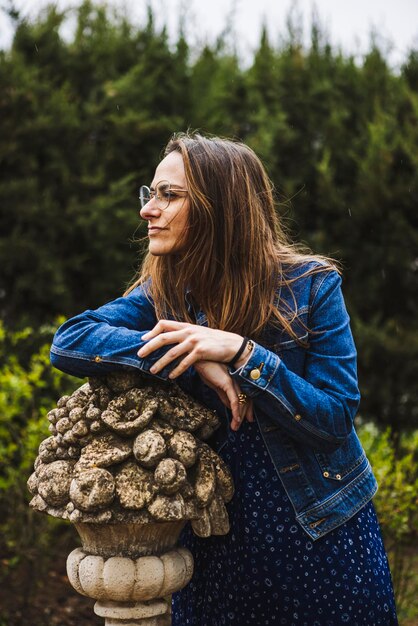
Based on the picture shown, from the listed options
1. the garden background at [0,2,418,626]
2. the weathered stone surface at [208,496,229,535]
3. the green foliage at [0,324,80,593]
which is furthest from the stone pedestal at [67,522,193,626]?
the garden background at [0,2,418,626]

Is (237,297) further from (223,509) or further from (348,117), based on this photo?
(348,117)

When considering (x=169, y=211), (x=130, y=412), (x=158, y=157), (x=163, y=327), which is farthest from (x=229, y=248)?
(x=158, y=157)

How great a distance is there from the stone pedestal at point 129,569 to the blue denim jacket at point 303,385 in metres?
0.36

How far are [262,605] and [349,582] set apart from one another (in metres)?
0.26

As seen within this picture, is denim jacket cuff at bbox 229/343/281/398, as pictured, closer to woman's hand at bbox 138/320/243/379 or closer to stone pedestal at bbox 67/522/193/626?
woman's hand at bbox 138/320/243/379

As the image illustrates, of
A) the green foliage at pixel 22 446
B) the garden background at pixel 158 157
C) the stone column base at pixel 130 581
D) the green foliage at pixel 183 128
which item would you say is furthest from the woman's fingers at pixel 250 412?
the green foliage at pixel 183 128

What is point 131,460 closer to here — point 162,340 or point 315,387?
point 162,340

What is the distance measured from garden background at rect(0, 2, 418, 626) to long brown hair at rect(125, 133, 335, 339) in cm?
252

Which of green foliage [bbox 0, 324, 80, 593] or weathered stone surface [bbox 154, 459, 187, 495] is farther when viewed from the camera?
green foliage [bbox 0, 324, 80, 593]

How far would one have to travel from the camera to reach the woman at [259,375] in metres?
2.08

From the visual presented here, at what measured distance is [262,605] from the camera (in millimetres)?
2223

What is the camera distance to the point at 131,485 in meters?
2.03

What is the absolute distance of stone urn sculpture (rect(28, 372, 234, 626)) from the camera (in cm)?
204

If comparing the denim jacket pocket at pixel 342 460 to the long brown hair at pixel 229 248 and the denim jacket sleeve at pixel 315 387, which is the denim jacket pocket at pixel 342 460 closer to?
the denim jacket sleeve at pixel 315 387
